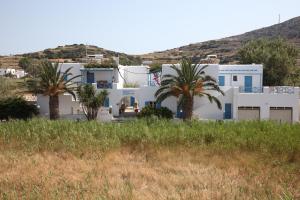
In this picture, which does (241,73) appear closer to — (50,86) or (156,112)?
(156,112)

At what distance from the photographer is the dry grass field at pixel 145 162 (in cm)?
1310

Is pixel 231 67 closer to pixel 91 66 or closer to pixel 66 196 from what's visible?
pixel 91 66

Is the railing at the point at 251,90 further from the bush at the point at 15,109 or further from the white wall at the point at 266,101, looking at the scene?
the bush at the point at 15,109

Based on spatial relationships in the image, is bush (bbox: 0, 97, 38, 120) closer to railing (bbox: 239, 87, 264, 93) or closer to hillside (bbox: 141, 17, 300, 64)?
railing (bbox: 239, 87, 264, 93)

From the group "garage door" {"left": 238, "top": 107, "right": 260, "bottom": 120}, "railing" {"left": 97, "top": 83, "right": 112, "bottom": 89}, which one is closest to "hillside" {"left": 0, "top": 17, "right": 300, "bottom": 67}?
"railing" {"left": 97, "top": 83, "right": 112, "bottom": 89}

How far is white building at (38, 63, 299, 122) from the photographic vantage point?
35.2 m

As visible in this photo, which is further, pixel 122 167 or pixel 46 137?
pixel 46 137

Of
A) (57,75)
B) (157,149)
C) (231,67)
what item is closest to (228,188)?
(157,149)

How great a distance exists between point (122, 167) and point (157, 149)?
3.40 meters

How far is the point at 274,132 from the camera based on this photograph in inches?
851

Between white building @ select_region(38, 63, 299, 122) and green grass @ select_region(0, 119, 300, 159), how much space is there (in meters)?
10.8

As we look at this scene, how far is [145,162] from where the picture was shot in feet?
58.7

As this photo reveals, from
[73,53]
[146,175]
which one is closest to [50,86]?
[146,175]

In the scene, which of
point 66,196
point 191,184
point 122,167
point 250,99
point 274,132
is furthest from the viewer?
point 250,99
